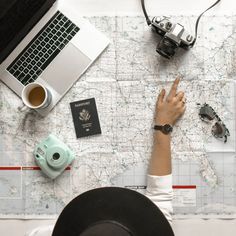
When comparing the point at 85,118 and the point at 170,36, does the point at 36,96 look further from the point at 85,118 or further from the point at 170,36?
the point at 170,36

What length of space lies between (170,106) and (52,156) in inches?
13.1

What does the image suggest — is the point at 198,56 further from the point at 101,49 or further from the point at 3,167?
the point at 3,167

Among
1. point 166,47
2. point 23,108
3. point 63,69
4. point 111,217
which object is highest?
point 166,47

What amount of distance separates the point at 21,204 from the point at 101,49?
0.46 m

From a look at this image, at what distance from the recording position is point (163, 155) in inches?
38.6

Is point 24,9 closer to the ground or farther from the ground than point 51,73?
farther from the ground

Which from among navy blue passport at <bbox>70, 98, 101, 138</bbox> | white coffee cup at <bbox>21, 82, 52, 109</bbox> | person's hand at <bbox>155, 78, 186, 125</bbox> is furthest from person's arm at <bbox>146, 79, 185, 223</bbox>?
white coffee cup at <bbox>21, 82, 52, 109</bbox>

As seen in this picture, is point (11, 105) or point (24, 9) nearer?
point (24, 9)

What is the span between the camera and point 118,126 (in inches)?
40.3

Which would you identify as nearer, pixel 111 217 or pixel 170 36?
pixel 111 217

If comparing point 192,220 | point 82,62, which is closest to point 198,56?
point 82,62

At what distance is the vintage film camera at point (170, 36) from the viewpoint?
964 millimetres

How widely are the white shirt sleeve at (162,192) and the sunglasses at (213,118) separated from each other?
17cm

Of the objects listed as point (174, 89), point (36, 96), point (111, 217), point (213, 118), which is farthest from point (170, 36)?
point (111, 217)
